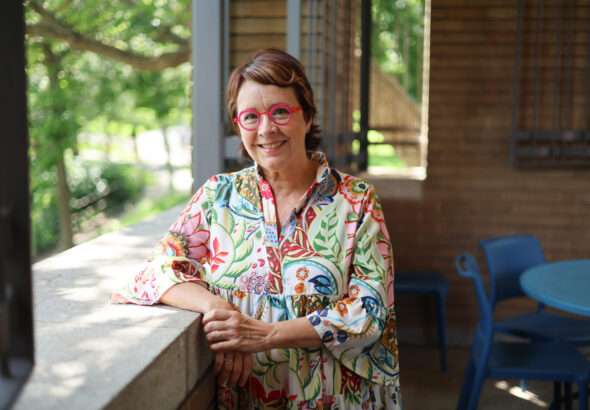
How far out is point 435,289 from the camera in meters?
4.85

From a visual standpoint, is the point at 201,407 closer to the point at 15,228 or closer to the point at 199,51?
the point at 15,228

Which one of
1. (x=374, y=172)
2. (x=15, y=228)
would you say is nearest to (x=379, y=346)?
(x=15, y=228)

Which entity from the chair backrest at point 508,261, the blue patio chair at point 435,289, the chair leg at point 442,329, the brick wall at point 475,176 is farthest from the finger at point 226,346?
the brick wall at point 475,176

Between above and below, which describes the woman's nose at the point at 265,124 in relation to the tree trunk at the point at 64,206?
above

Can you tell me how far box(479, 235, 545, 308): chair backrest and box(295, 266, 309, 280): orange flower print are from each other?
212 cm

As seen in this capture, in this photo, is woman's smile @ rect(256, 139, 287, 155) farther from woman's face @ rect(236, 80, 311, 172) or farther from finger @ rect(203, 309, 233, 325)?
finger @ rect(203, 309, 233, 325)

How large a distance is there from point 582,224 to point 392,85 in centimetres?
294

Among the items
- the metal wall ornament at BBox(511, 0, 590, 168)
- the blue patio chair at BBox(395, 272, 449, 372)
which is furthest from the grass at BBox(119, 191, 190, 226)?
the metal wall ornament at BBox(511, 0, 590, 168)

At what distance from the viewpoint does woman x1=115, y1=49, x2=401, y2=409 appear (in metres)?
1.65

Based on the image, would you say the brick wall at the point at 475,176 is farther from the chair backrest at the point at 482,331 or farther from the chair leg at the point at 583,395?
the chair leg at the point at 583,395

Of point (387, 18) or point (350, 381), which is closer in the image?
point (350, 381)

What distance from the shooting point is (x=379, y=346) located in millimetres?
1754

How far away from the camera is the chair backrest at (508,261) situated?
365 cm

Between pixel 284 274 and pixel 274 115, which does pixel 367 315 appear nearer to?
pixel 284 274
